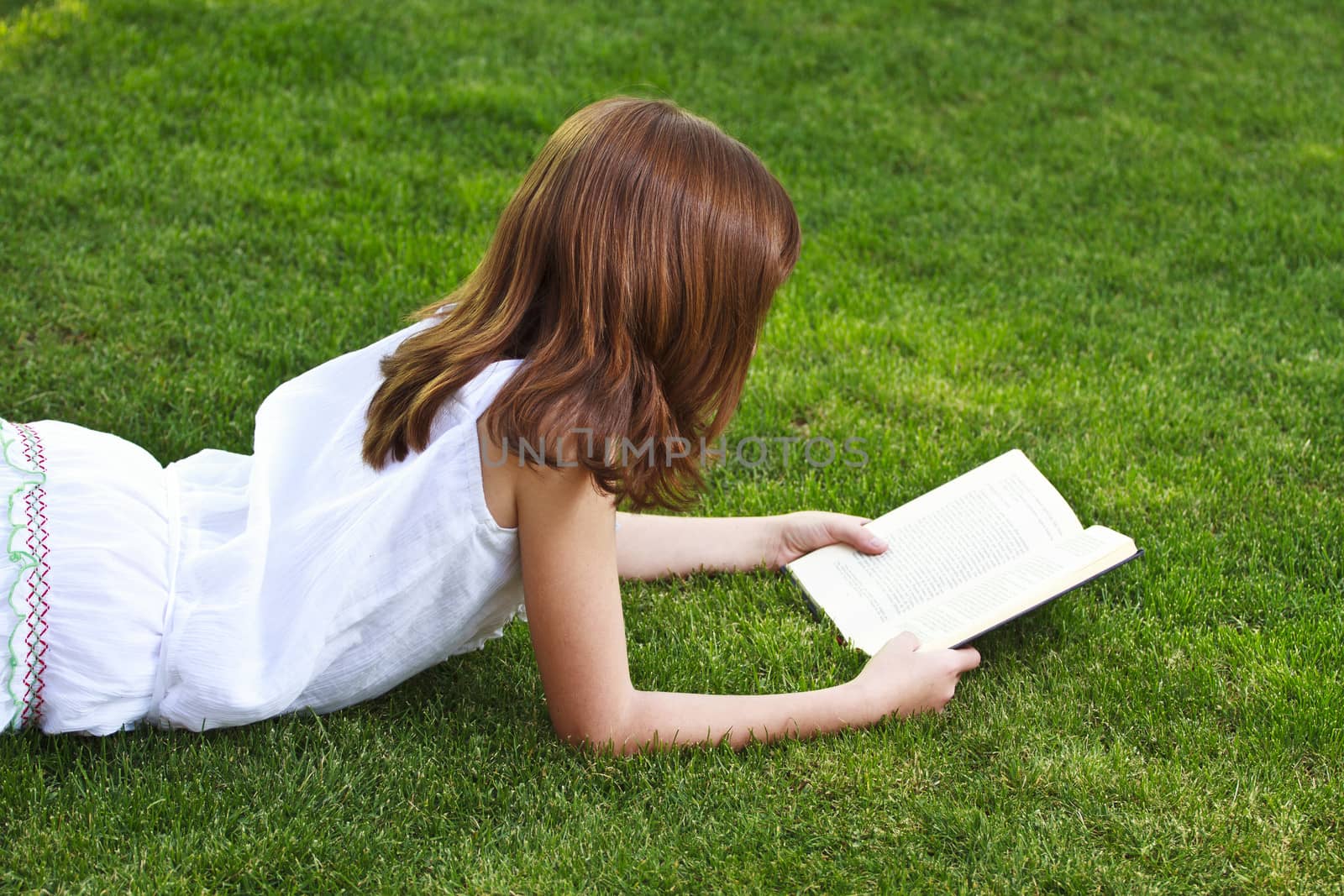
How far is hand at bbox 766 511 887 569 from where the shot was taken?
2605mm

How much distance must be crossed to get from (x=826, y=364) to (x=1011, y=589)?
4.47 ft

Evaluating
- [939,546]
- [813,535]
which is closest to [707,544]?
[813,535]

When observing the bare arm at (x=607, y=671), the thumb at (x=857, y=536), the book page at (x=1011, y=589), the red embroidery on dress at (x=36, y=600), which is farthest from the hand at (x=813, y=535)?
the red embroidery on dress at (x=36, y=600)

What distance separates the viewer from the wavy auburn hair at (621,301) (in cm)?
178

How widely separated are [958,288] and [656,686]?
2.22m

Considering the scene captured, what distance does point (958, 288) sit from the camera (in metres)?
4.11

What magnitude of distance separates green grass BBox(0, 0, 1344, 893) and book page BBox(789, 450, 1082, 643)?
95 millimetres

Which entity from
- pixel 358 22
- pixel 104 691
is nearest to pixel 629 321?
pixel 104 691

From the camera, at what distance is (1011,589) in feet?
7.86

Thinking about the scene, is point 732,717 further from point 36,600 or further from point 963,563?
point 36,600

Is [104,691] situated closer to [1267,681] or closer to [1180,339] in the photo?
[1267,681]

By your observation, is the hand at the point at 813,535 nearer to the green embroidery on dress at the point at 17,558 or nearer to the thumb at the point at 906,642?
the thumb at the point at 906,642

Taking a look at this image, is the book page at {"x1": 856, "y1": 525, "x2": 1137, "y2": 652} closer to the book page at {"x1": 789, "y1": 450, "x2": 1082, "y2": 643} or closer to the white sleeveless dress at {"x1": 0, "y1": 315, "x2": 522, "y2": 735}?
the book page at {"x1": 789, "y1": 450, "x2": 1082, "y2": 643}

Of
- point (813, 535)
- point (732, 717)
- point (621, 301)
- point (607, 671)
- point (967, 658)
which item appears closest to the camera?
point (621, 301)
